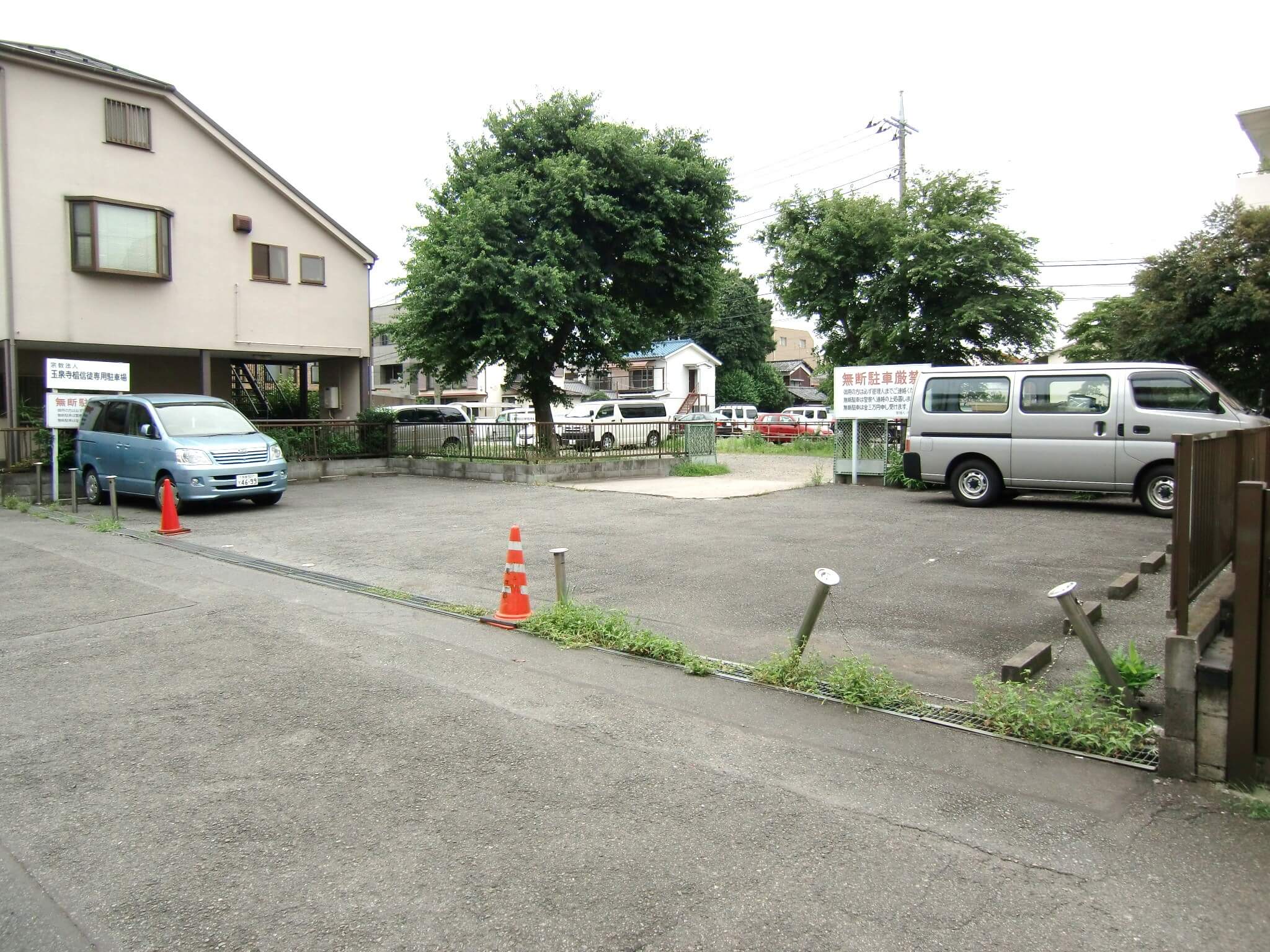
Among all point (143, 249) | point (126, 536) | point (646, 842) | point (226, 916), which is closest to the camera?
point (226, 916)

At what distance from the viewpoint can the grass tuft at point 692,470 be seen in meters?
21.4

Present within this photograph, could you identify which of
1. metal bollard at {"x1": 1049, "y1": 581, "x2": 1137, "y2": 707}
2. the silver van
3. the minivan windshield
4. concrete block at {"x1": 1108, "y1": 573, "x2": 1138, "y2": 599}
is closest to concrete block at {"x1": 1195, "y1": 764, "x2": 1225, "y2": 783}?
metal bollard at {"x1": 1049, "y1": 581, "x2": 1137, "y2": 707}

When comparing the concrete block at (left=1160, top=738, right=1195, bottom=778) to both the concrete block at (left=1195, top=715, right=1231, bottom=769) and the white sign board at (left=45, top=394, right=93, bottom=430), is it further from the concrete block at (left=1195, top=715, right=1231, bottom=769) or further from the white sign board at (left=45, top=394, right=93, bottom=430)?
the white sign board at (left=45, top=394, right=93, bottom=430)

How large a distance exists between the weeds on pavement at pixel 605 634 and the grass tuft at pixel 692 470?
1471cm

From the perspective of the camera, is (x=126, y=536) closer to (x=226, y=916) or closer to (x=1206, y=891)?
(x=226, y=916)

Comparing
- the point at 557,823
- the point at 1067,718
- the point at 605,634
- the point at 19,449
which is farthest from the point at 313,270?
the point at 1067,718

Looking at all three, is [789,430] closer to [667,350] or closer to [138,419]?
[667,350]

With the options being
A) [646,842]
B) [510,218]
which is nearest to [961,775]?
[646,842]

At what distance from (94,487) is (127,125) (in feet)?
30.8

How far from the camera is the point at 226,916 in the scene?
2895 millimetres

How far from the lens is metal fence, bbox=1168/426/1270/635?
3871 millimetres

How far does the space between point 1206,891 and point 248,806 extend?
11.9 feet

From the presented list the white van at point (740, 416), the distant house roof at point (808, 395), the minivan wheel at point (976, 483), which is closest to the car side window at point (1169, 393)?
the minivan wheel at point (976, 483)

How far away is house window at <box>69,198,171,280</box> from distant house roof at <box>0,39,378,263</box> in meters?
2.64
